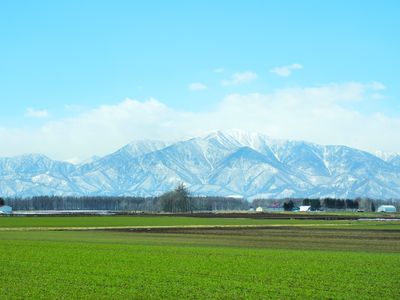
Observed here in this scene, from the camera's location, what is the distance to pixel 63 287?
29.0 m

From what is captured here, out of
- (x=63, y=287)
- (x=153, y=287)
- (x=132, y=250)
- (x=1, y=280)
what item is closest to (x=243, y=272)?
(x=153, y=287)

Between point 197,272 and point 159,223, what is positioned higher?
point 159,223

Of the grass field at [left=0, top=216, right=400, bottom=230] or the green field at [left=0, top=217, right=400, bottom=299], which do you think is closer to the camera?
the green field at [left=0, top=217, right=400, bottom=299]

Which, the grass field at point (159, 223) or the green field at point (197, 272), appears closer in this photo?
the green field at point (197, 272)

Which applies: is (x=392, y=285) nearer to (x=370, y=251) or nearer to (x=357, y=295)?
(x=357, y=295)

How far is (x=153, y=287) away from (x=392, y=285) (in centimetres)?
1145

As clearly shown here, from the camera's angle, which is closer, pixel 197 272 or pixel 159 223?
pixel 197 272

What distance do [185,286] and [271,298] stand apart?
195 inches

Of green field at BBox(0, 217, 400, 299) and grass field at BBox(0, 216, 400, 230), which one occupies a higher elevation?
grass field at BBox(0, 216, 400, 230)

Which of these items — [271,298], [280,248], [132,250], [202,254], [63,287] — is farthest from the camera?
[280,248]

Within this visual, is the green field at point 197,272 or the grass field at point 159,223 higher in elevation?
the grass field at point 159,223

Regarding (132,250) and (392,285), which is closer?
(392,285)

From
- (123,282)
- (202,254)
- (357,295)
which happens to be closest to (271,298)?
(357,295)

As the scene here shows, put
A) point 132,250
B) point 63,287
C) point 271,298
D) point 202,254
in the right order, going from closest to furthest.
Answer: point 271,298 → point 63,287 → point 202,254 → point 132,250
